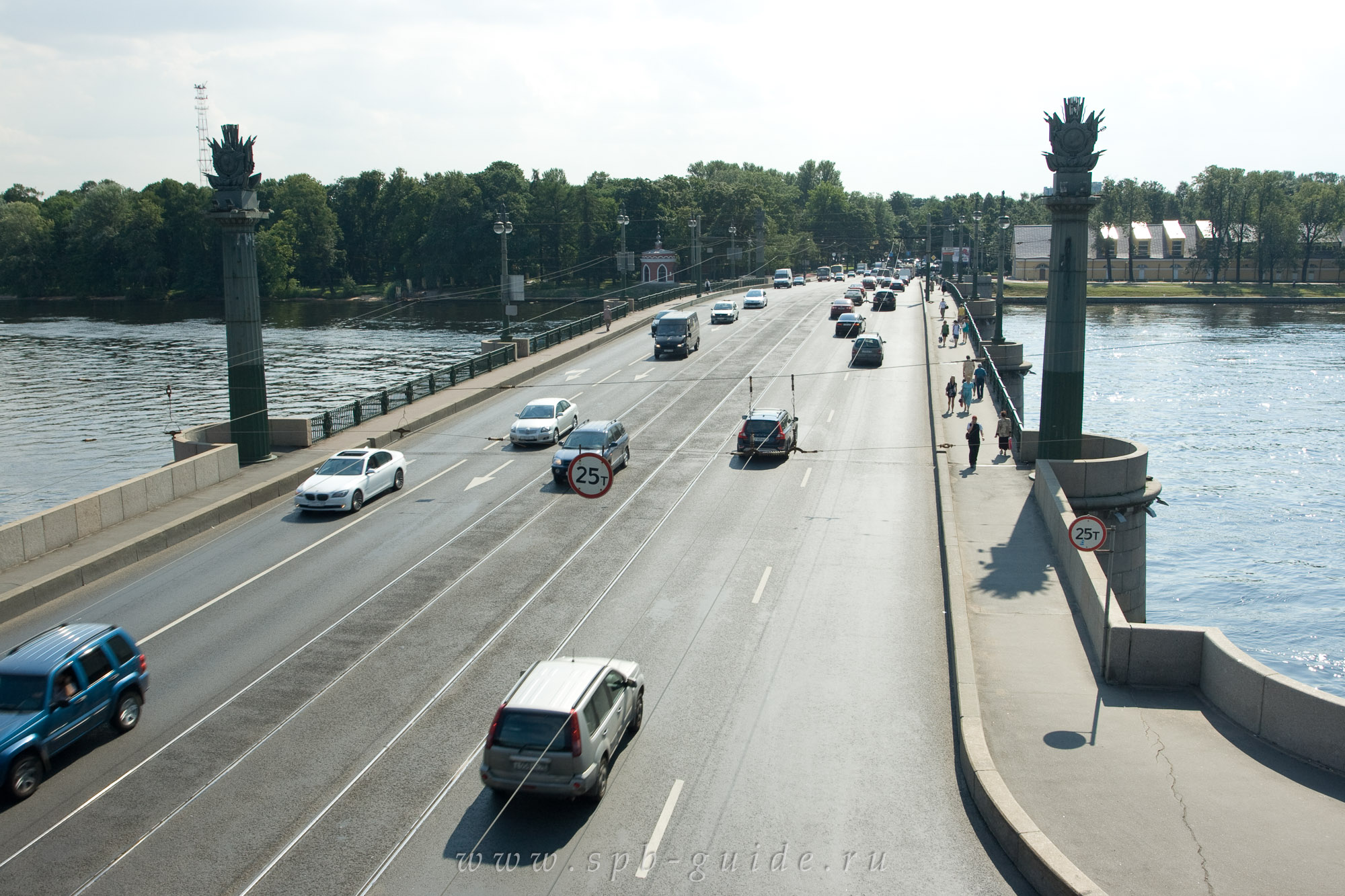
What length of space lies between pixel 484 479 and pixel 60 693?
54.8 feet

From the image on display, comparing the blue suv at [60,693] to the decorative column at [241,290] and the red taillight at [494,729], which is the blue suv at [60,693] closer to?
the red taillight at [494,729]

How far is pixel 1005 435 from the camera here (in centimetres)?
3303

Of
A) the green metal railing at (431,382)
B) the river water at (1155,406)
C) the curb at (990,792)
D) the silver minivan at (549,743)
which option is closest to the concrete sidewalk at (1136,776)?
the curb at (990,792)

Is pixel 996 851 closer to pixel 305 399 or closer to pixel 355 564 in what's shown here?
pixel 355 564

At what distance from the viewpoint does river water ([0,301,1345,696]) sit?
131 feet

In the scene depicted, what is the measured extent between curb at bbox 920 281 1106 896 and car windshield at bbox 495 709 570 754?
5110mm

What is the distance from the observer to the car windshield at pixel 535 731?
12508 mm

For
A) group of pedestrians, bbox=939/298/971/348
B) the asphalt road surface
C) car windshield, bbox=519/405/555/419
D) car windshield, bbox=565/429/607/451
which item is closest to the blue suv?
the asphalt road surface

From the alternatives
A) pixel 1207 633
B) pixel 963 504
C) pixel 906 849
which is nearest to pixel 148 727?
pixel 906 849

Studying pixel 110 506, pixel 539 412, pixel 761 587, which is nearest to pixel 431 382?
pixel 539 412

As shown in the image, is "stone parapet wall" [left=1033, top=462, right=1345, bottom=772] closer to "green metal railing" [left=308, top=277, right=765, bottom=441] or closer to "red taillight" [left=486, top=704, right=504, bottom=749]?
"red taillight" [left=486, top=704, right=504, bottom=749]

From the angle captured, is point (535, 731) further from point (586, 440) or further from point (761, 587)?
point (586, 440)

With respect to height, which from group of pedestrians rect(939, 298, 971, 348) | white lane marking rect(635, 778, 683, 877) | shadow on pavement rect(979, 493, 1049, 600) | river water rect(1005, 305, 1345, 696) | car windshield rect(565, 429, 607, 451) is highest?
group of pedestrians rect(939, 298, 971, 348)

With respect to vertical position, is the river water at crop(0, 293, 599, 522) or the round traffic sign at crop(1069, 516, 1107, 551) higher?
the round traffic sign at crop(1069, 516, 1107, 551)
